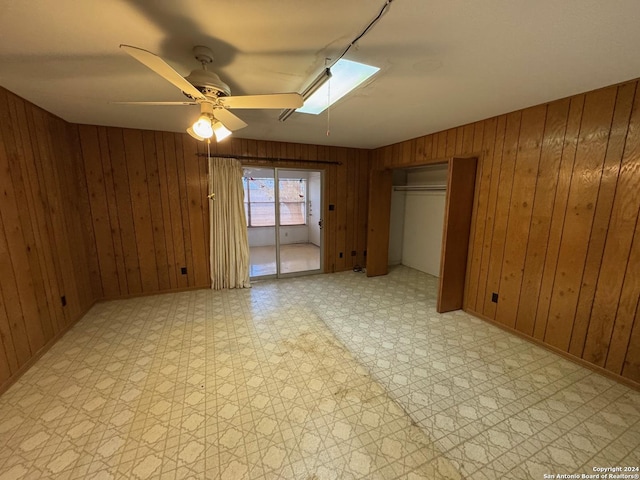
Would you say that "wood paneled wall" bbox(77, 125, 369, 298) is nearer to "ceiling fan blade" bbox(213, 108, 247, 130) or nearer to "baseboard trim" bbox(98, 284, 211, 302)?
"baseboard trim" bbox(98, 284, 211, 302)

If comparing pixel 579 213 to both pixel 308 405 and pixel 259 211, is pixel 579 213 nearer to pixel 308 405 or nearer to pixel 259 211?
pixel 308 405

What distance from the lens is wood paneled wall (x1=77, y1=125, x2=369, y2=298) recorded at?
3605 millimetres

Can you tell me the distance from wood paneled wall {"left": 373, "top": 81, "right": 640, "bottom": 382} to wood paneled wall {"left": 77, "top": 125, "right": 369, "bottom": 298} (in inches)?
119

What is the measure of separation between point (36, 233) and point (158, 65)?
99.6 inches

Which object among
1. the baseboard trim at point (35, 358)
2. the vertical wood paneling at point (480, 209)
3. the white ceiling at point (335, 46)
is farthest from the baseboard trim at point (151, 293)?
the vertical wood paneling at point (480, 209)

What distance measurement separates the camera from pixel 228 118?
2.05 meters

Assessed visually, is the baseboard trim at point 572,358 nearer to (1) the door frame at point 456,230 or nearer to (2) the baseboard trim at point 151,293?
(1) the door frame at point 456,230

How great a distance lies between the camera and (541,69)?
6.10ft

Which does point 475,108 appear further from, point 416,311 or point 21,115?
point 21,115

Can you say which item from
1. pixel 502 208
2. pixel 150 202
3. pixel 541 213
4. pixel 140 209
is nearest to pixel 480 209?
pixel 502 208

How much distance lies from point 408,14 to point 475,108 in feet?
5.99

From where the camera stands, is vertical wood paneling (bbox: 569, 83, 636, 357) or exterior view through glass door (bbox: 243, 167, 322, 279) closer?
vertical wood paneling (bbox: 569, 83, 636, 357)

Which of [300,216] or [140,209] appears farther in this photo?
[300,216]

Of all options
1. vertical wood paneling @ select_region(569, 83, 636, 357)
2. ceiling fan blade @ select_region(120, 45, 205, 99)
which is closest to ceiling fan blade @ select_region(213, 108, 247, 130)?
ceiling fan blade @ select_region(120, 45, 205, 99)
